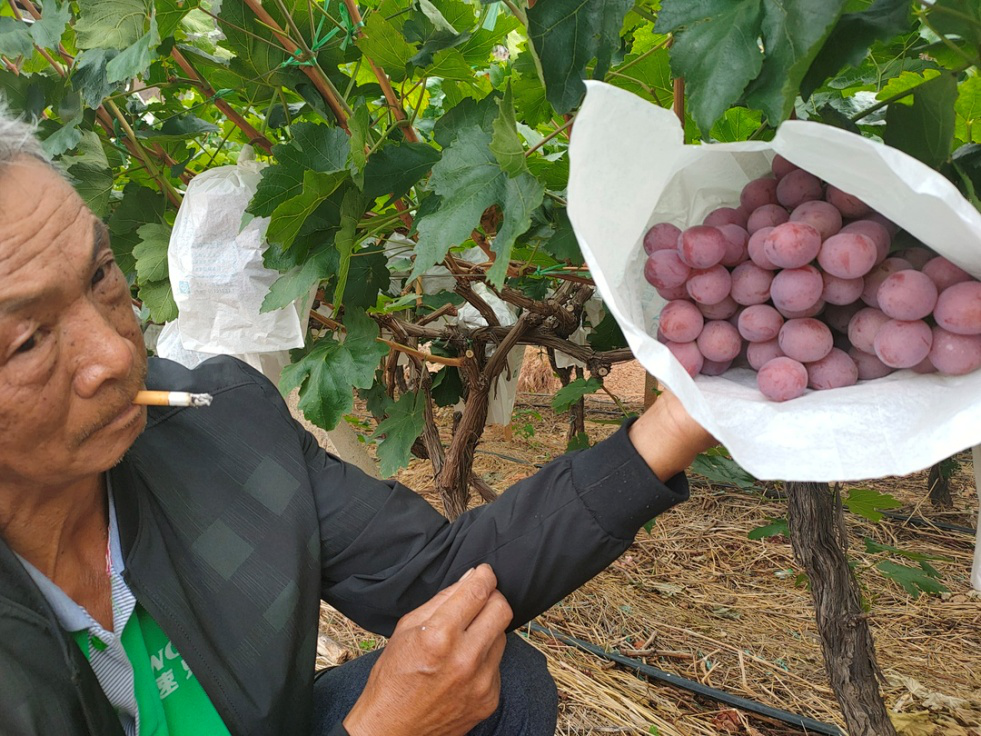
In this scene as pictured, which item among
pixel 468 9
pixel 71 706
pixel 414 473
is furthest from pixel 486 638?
pixel 414 473

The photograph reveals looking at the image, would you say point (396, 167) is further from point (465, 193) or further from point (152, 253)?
point (152, 253)

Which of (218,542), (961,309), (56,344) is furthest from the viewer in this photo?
(218,542)

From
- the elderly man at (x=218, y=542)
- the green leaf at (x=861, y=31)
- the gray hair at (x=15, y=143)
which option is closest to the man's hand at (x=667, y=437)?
the elderly man at (x=218, y=542)

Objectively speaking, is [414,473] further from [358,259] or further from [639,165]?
[639,165]

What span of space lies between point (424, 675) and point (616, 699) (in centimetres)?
111

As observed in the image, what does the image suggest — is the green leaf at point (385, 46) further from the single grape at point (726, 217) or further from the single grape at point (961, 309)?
the single grape at point (961, 309)

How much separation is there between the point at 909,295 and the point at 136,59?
0.90 metres

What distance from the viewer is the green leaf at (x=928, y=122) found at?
558 millimetres

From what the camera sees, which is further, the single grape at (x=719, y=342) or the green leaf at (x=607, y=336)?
the green leaf at (x=607, y=336)

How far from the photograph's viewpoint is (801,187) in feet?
1.91

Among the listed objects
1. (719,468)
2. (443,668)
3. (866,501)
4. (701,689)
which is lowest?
(701,689)

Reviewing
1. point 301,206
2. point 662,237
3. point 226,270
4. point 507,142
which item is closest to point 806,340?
point 662,237

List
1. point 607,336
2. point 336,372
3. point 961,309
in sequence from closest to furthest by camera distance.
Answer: point 961,309 < point 336,372 < point 607,336

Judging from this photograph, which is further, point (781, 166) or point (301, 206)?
point (301, 206)
